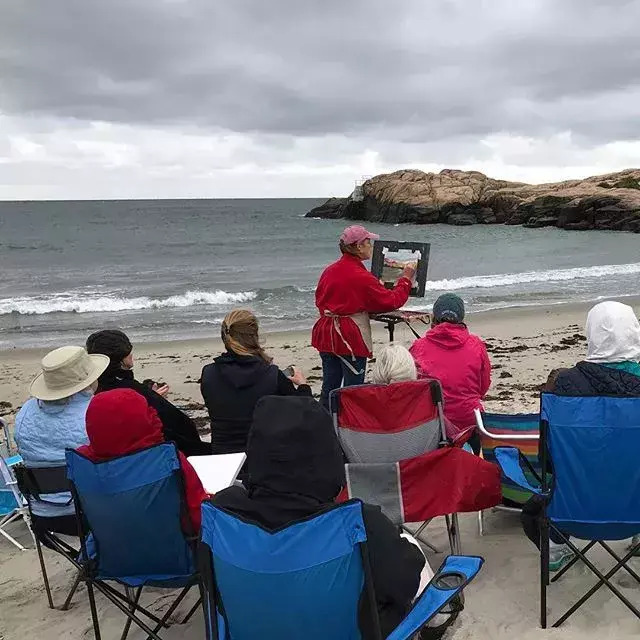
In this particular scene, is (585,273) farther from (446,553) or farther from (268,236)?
(268,236)

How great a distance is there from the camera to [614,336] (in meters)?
3.06

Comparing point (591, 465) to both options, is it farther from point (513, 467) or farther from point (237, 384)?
point (237, 384)

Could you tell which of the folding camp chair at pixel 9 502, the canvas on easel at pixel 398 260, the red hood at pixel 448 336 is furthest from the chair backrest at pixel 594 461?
the folding camp chair at pixel 9 502

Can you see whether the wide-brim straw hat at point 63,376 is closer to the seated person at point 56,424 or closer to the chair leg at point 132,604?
the seated person at point 56,424

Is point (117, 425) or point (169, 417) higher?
point (117, 425)

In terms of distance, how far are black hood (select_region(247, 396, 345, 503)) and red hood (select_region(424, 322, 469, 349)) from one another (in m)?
2.17

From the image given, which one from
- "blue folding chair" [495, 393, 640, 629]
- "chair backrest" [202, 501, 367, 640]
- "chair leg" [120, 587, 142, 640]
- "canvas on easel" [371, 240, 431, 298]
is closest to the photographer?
"chair backrest" [202, 501, 367, 640]

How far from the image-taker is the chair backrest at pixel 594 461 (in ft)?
9.01

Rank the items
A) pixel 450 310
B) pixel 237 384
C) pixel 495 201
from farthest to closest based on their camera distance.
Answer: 1. pixel 495 201
2. pixel 450 310
3. pixel 237 384

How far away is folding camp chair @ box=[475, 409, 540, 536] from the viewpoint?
367 centimetres

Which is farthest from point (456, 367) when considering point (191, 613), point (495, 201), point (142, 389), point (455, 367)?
point (495, 201)

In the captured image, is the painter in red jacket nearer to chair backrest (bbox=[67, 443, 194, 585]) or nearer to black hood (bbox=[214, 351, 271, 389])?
black hood (bbox=[214, 351, 271, 389])

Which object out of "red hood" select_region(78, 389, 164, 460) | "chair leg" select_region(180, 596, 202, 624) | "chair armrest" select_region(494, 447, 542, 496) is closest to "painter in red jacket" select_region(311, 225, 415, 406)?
"chair armrest" select_region(494, 447, 542, 496)

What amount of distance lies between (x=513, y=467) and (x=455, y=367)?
0.92 m
